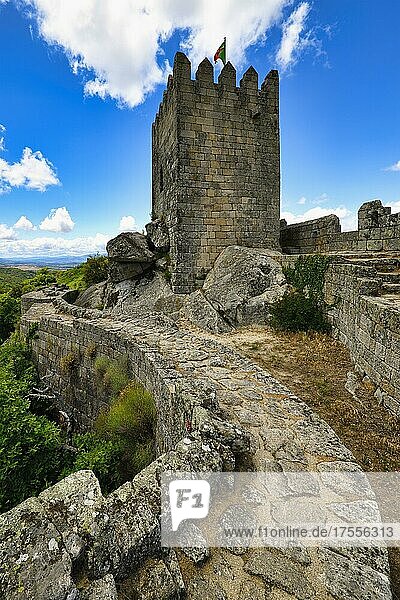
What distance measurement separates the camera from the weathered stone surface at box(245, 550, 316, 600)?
1.82m

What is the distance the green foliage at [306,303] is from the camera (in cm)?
851

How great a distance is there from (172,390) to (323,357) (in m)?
3.87

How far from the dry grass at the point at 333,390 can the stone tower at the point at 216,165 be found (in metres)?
4.36

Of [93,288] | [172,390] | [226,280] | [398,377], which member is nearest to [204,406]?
[172,390]

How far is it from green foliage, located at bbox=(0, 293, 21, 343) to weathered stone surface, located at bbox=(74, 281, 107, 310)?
153 inches

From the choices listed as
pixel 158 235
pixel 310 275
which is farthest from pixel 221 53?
pixel 310 275

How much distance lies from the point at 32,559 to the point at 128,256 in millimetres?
12040

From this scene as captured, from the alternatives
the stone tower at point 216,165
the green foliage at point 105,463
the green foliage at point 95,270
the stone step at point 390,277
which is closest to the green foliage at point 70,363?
the green foliage at point 105,463

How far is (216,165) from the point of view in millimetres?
11859

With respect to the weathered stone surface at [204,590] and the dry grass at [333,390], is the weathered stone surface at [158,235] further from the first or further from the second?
the weathered stone surface at [204,590]

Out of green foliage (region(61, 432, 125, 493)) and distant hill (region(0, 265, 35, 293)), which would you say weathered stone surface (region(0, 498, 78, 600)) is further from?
distant hill (region(0, 265, 35, 293))

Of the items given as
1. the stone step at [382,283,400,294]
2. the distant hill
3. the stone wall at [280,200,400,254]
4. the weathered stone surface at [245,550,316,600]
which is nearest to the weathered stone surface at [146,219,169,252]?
the stone wall at [280,200,400,254]

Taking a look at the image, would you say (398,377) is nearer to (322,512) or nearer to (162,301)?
(322,512)

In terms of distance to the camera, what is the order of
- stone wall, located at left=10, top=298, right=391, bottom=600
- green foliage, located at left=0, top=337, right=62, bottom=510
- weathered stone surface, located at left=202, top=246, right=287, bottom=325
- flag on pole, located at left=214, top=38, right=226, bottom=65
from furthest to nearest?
flag on pole, located at left=214, top=38, right=226, bottom=65 < weathered stone surface, located at left=202, top=246, right=287, bottom=325 < green foliage, located at left=0, top=337, right=62, bottom=510 < stone wall, located at left=10, top=298, right=391, bottom=600
